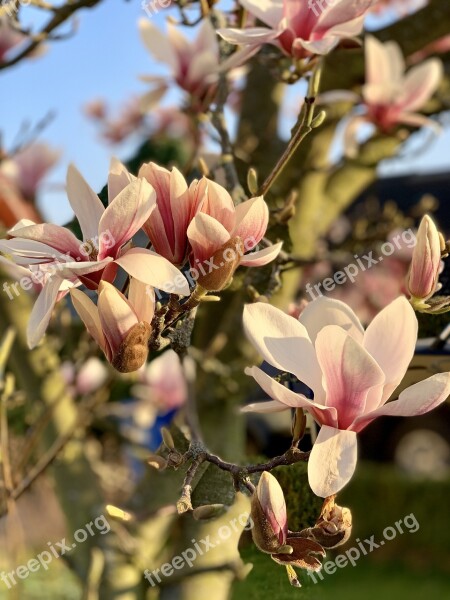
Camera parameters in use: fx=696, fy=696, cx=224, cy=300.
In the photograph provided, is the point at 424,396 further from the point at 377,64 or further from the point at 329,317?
the point at 377,64

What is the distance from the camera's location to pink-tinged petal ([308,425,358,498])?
0.42m

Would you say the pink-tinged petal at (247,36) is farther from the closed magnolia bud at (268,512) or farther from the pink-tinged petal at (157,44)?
the closed magnolia bud at (268,512)

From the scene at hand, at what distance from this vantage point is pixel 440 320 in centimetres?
67

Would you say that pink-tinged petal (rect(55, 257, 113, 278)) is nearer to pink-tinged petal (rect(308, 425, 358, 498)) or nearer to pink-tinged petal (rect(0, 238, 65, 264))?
pink-tinged petal (rect(0, 238, 65, 264))

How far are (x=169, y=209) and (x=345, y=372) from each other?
17 cm

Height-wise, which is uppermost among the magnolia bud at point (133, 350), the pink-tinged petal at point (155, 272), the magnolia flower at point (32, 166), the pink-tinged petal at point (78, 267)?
the pink-tinged petal at point (78, 267)

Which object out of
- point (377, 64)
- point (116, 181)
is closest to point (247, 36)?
point (116, 181)

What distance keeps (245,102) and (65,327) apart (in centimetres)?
67

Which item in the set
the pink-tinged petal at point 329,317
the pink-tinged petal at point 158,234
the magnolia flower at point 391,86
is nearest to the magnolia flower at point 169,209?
the pink-tinged petal at point 158,234

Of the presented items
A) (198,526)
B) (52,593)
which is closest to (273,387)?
(198,526)

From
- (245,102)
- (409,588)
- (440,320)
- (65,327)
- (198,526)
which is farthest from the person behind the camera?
(409,588)

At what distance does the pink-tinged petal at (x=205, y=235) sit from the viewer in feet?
1.49

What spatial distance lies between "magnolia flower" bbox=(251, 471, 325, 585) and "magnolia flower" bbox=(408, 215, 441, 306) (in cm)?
19

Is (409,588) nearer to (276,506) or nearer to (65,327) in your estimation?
(65,327)
